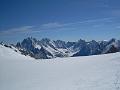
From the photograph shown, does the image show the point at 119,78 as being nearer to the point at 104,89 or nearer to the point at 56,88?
the point at 104,89

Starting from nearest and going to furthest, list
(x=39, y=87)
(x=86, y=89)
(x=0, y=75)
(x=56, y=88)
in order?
(x=86, y=89), (x=56, y=88), (x=39, y=87), (x=0, y=75)

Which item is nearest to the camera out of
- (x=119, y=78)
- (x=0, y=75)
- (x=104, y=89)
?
(x=104, y=89)

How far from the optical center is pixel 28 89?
12500 mm

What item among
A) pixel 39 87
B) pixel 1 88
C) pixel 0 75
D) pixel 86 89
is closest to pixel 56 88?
pixel 39 87

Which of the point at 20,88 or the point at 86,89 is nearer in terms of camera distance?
the point at 86,89

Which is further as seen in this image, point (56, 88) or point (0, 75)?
point (0, 75)

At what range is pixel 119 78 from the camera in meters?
11.0

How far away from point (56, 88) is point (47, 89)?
0.50 m

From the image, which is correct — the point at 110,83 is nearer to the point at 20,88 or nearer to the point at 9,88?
the point at 20,88

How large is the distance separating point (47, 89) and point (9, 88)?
2.96 m

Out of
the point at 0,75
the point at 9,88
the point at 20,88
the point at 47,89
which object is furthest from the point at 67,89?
the point at 0,75

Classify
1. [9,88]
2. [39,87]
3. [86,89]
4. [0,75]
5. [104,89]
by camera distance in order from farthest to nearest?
[0,75] → [9,88] → [39,87] → [86,89] → [104,89]

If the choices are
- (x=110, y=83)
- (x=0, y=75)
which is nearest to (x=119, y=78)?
(x=110, y=83)

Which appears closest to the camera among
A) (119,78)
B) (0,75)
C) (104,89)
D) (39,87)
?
(104,89)
